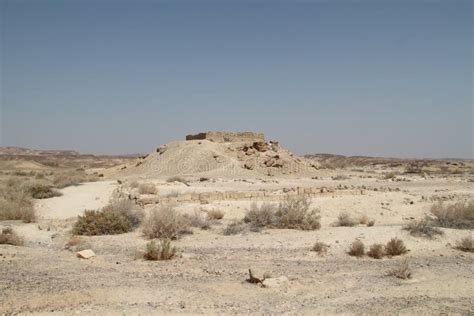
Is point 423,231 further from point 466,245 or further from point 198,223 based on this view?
point 198,223

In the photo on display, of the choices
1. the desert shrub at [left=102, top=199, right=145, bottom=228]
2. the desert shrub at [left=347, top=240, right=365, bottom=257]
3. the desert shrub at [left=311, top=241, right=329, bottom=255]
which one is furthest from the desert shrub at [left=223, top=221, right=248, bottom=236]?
the desert shrub at [left=347, top=240, right=365, bottom=257]

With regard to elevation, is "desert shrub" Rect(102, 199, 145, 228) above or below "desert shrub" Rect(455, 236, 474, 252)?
above

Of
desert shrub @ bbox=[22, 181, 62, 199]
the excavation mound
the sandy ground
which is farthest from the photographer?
the excavation mound

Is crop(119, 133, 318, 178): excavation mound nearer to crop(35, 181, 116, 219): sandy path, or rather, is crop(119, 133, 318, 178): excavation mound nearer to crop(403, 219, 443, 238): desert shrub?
crop(35, 181, 116, 219): sandy path

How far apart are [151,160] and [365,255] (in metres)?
32.1

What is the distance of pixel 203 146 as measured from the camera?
39812mm

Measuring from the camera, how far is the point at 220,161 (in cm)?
3650

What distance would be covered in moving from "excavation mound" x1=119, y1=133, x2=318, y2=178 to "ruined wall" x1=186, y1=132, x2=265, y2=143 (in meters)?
1.34

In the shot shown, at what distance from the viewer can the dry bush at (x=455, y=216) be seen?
1241 cm

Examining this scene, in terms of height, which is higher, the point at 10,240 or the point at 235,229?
the point at 235,229

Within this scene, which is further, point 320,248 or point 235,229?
point 235,229

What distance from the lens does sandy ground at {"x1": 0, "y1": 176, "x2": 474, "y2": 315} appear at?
20.5 feet

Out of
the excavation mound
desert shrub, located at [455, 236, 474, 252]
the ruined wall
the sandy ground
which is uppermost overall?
the ruined wall

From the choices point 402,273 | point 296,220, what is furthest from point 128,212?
point 402,273
